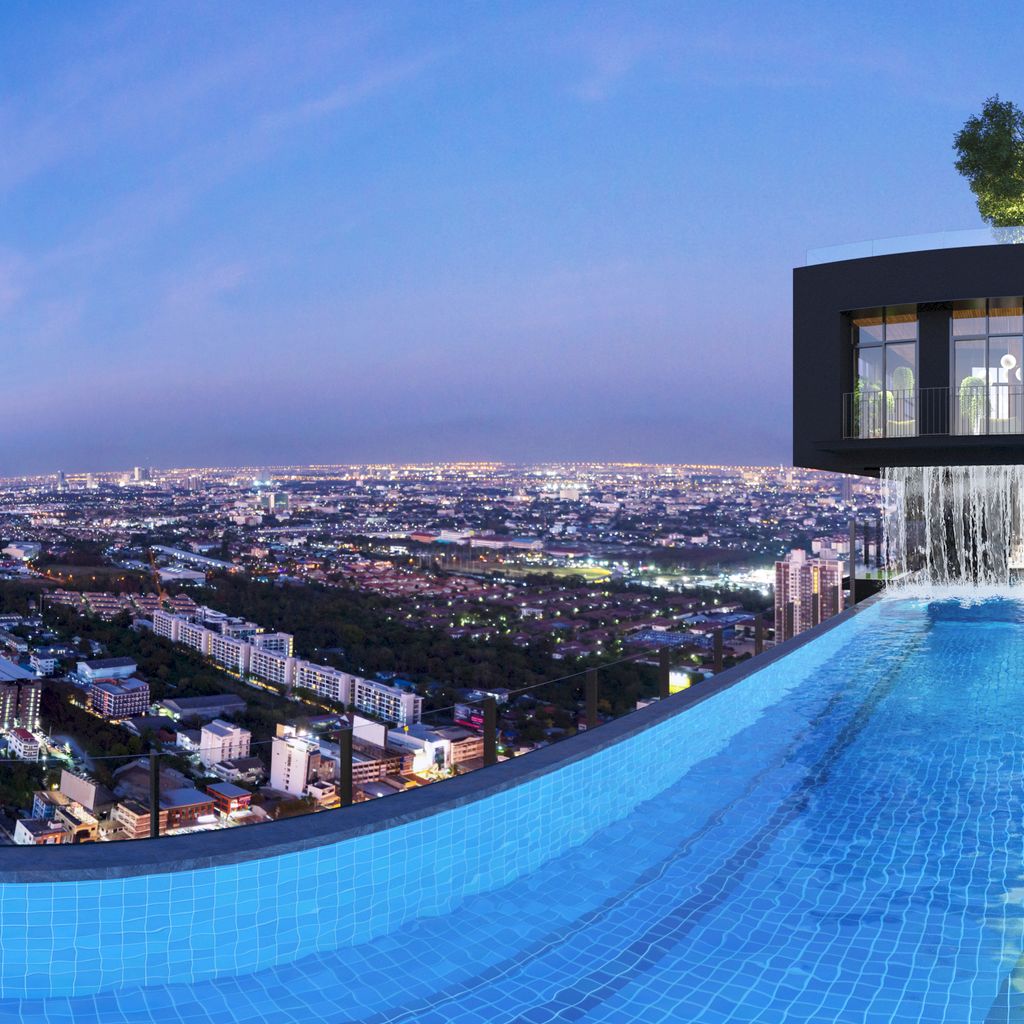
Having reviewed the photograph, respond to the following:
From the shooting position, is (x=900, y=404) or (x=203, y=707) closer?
(x=203, y=707)

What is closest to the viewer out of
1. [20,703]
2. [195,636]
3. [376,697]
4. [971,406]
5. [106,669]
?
[20,703]

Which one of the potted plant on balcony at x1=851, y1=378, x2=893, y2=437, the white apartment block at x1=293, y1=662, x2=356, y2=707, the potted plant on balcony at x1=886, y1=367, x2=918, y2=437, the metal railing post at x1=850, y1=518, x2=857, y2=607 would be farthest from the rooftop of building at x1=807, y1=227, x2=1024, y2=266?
the white apartment block at x1=293, y1=662, x2=356, y2=707

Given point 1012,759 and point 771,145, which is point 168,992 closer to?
point 1012,759

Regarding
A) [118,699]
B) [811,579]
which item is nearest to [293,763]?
[118,699]

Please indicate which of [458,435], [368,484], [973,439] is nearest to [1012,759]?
[973,439]

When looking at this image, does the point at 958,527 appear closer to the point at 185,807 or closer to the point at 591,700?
the point at 591,700

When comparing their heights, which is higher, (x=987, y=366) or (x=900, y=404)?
(x=987, y=366)
